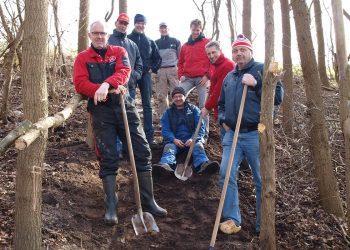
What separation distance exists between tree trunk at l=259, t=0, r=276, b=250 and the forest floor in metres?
0.54

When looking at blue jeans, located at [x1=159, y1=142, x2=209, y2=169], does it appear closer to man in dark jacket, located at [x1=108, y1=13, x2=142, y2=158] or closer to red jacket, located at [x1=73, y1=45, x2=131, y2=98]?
man in dark jacket, located at [x1=108, y1=13, x2=142, y2=158]

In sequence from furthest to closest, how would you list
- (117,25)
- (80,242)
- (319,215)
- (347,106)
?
(117,25) → (319,215) → (347,106) → (80,242)

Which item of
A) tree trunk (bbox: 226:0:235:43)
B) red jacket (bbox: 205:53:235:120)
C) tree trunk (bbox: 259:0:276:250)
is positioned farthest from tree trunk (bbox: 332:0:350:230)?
tree trunk (bbox: 226:0:235:43)

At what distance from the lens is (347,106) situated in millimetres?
5926

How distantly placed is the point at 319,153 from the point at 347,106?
3.18 ft

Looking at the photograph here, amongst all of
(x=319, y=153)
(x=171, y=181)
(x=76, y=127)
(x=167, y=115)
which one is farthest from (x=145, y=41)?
(x=319, y=153)

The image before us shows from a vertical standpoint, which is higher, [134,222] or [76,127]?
[76,127]

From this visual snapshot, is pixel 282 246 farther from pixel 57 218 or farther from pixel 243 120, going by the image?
pixel 57 218

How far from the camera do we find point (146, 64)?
26.3 ft

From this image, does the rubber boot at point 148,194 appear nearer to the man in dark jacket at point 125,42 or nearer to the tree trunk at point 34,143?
the tree trunk at point 34,143

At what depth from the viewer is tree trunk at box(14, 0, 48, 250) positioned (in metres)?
4.05

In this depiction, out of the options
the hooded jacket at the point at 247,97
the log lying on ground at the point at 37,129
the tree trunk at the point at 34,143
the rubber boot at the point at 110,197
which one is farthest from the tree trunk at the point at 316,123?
the tree trunk at the point at 34,143

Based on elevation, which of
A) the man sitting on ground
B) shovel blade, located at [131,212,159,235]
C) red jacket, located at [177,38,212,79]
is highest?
red jacket, located at [177,38,212,79]

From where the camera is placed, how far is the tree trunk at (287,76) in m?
9.06
